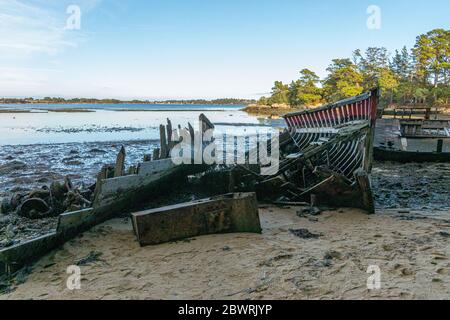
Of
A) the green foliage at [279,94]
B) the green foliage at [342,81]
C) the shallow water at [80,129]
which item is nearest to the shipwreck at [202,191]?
the shallow water at [80,129]

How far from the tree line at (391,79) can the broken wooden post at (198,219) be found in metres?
49.4

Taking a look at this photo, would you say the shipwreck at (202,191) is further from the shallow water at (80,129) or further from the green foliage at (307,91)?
the green foliage at (307,91)

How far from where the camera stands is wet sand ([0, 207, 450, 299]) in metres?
3.92

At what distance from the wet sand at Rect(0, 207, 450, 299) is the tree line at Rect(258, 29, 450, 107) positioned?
4919 cm

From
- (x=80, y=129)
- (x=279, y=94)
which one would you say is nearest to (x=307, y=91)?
(x=279, y=94)

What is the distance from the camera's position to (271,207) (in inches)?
308

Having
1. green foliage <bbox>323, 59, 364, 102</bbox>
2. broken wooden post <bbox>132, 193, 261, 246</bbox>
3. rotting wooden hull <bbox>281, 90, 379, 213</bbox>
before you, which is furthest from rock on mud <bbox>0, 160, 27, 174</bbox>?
green foliage <bbox>323, 59, 364, 102</bbox>

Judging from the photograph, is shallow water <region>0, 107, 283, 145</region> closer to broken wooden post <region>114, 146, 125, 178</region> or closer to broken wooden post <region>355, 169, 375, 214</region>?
broken wooden post <region>114, 146, 125, 178</region>

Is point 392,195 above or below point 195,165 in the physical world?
below

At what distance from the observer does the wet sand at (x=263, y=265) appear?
3.92m
